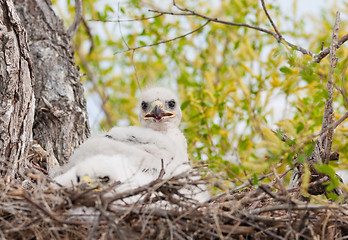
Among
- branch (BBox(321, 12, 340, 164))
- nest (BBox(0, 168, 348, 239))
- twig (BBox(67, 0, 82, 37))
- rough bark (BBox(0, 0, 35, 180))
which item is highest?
twig (BBox(67, 0, 82, 37))

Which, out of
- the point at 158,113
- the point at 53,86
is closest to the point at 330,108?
the point at 158,113

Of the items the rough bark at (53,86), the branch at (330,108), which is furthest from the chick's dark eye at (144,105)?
the branch at (330,108)

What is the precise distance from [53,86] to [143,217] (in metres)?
1.96

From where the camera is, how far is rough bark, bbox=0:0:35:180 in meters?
3.17

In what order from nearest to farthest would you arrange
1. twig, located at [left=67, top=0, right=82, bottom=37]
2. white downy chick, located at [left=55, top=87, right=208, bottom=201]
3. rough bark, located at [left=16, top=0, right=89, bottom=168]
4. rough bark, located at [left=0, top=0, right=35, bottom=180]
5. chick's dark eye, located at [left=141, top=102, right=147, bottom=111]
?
1. white downy chick, located at [left=55, top=87, right=208, bottom=201]
2. rough bark, located at [left=0, top=0, right=35, bottom=180]
3. rough bark, located at [left=16, top=0, right=89, bottom=168]
4. chick's dark eye, located at [left=141, top=102, right=147, bottom=111]
5. twig, located at [left=67, top=0, right=82, bottom=37]

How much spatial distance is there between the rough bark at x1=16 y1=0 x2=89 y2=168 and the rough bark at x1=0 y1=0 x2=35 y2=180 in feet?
1.48

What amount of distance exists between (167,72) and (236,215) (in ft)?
16.4

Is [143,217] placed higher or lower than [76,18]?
lower

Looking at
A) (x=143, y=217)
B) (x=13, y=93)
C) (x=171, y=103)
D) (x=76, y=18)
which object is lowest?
(x=143, y=217)

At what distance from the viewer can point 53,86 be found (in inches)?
159

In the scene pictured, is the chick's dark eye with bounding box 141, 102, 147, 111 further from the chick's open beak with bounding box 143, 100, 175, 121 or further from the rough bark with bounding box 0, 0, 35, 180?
the rough bark with bounding box 0, 0, 35, 180

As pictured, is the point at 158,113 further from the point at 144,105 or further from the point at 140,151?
the point at 140,151

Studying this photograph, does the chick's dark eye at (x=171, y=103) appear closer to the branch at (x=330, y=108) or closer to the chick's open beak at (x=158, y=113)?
the chick's open beak at (x=158, y=113)

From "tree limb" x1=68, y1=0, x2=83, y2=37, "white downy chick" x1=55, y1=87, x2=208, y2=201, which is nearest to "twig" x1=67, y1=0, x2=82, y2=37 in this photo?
"tree limb" x1=68, y1=0, x2=83, y2=37
